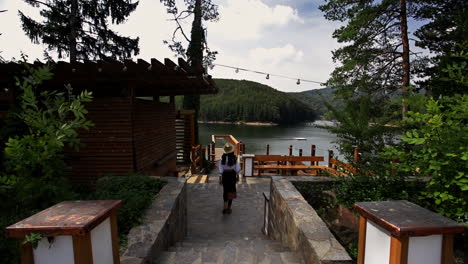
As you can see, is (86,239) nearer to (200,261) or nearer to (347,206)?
(200,261)

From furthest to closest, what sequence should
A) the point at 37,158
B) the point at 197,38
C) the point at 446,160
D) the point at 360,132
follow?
the point at 197,38
the point at 360,132
the point at 37,158
the point at 446,160

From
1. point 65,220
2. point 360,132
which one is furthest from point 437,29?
point 65,220

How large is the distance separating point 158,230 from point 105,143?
A: 3.55 m

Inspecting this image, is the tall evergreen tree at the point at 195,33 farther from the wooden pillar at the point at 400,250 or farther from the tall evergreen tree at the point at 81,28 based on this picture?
the wooden pillar at the point at 400,250

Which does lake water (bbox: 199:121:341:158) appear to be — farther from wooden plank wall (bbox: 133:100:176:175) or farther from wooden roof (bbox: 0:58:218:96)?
wooden roof (bbox: 0:58:218:96)

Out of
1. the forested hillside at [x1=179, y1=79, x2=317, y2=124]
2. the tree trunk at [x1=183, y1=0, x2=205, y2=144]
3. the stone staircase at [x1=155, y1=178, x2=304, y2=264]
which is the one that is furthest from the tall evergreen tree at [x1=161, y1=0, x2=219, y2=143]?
the forested hillside at [x1=179, y1=79, x2=317, y2=124]

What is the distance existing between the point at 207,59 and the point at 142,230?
12188 millimetres

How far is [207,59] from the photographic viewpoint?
44.5 feet

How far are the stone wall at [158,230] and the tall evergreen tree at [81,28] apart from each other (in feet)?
31.4

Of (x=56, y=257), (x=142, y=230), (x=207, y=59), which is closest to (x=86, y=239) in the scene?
(x=56, y=257)

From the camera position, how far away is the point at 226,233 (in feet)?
14.9

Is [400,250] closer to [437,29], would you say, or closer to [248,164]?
[248,164]

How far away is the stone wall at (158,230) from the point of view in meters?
2.20

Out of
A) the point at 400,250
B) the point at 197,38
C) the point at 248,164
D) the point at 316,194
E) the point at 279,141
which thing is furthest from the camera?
the point at 279,141
